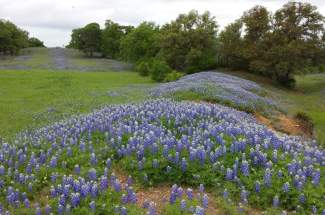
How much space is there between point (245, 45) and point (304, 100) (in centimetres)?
1262

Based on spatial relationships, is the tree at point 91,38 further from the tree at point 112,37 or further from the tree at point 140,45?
the tree at point 140,45

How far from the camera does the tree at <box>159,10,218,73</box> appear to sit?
47469mm

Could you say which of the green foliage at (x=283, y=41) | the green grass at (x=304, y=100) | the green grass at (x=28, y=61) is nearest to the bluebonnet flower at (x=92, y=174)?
the green grass at (x=304, y=100)

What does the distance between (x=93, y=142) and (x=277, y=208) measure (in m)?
4.53

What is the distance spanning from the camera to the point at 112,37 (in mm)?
78938

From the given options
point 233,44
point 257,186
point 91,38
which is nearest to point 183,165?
point 257,186

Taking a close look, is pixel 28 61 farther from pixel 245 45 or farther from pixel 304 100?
pixel 304 100

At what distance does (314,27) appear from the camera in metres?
41.4

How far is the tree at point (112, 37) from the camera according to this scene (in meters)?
78.2

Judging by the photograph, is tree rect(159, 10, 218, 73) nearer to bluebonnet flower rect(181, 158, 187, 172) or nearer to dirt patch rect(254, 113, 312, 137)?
dirt patch rect(254, 113, 312, 137)

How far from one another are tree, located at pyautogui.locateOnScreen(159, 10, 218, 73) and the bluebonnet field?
37219 millimetres

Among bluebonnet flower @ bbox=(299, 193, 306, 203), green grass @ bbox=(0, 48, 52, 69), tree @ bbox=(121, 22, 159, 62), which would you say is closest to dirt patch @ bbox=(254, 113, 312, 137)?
bluebonnet flower @ bbox=(299, 193, 306, 203)

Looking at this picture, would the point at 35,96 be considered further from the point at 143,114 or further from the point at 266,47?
the point at 266,47

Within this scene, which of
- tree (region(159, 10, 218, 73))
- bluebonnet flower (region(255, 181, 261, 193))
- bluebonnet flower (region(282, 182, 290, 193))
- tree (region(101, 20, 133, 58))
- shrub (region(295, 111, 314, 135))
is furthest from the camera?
tree (region(101, 20, 133, 58))
